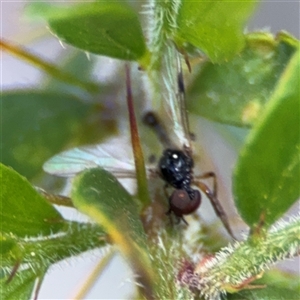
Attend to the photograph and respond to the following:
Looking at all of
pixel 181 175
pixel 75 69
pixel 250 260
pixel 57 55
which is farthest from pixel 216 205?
pixel 57 55

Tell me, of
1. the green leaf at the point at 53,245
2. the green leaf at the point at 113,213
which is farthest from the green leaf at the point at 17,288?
the green leaf at the point at 113,213

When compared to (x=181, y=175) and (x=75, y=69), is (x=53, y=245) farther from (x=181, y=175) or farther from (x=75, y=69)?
(x=75, y=69)

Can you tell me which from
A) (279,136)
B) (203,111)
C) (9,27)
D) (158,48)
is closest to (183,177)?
(203,111)

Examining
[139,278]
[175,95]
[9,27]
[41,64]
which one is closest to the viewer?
[139,278]

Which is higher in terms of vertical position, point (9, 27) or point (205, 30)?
point (205, 30)

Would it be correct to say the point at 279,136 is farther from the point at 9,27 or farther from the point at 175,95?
the point at 9,27
